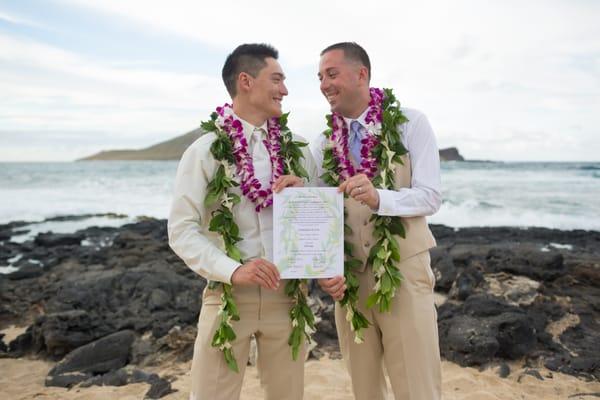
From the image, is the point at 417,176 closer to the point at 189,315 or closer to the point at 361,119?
the point at 361,119

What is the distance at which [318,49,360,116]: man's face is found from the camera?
3551 millimetres

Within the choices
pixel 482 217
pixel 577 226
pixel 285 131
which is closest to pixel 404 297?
pixel 285 131

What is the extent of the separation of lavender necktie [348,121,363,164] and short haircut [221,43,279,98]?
2.30ft

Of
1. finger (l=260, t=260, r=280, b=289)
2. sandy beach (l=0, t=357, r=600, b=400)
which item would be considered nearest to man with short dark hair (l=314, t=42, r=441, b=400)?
finger (l=260, t=260, r=280, b=289)

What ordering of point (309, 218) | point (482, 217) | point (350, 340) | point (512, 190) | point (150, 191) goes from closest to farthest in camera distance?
1. point (309, 218)
2. point (350, 340)
3. point (482, 217)
4. point (512, 190)
5. point (150, 191)

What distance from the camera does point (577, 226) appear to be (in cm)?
1942

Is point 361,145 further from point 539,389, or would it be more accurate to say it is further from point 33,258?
point 33,258

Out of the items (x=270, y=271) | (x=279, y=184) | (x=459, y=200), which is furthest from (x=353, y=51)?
(x=459, y=200)

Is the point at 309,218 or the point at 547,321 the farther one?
the point at 547,321

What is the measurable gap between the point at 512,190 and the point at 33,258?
2439 centimetres

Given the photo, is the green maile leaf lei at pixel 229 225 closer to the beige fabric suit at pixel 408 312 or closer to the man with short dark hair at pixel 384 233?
the man with short dark hair at pixel 384 233

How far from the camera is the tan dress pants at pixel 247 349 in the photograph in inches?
124

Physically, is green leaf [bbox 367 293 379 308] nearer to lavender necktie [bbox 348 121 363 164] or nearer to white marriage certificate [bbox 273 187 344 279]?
white marriage certificate [bbox 273 187 344 279]

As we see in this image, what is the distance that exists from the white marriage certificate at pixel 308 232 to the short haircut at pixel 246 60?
0.81 meters
